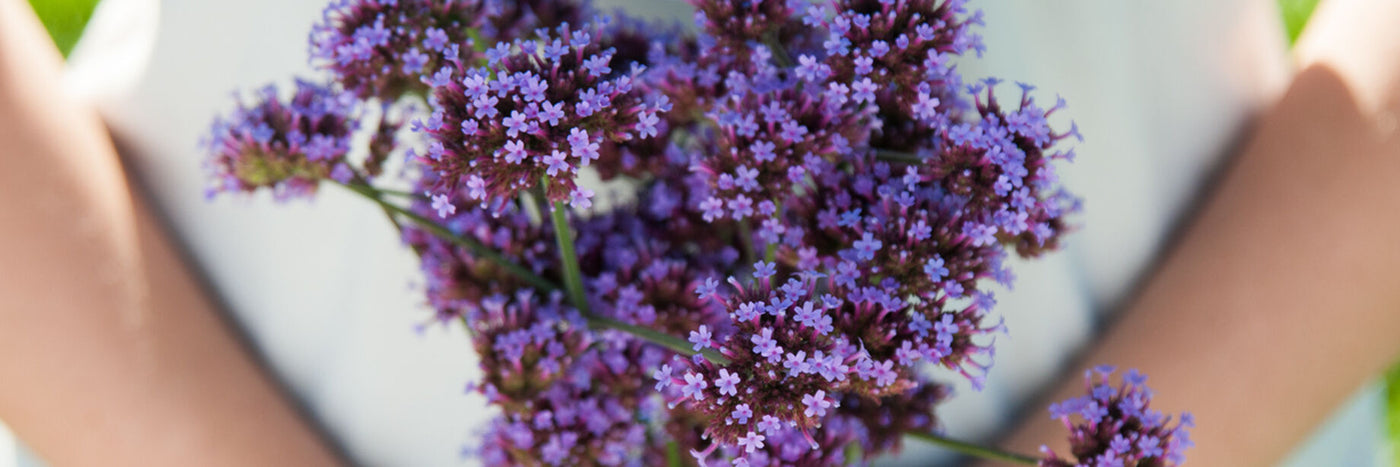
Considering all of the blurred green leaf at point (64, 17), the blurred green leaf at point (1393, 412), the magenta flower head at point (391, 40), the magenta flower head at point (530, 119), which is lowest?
the magenta flower head at point (530, 119)

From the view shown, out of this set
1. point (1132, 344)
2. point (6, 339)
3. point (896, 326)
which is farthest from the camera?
point (1132, 344)

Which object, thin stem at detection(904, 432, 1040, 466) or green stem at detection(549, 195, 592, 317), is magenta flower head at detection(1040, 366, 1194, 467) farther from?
green stem at detection(549, 195, 592, 317)

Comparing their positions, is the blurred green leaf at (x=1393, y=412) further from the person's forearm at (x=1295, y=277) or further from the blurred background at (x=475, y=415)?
the person's forearm at (x=1295, y=277)

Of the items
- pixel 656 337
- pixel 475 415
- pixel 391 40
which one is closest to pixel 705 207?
pixel 656 337

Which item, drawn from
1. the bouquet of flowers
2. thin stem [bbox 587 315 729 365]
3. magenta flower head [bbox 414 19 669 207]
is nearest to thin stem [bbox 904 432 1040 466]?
the bouquet of flowers

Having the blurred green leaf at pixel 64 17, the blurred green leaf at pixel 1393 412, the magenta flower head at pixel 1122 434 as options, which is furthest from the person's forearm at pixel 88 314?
the blurred green leaf at pixel 1393 412

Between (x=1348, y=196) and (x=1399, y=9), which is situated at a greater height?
(x=1399, y=9)

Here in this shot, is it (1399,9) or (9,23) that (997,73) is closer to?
(1399,9)

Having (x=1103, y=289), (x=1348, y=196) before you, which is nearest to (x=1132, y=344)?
(x=1103, y=289)
